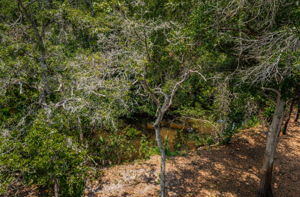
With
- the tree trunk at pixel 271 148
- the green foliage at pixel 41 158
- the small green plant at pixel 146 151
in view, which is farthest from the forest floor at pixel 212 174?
the green foliage at pixel 41 158

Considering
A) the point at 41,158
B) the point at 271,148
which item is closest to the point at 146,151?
the point at 271,148

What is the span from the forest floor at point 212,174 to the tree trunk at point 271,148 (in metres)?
0.73

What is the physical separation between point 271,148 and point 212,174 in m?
2.81

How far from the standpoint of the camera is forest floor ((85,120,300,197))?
7.08 m

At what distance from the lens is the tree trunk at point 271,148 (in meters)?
5.69

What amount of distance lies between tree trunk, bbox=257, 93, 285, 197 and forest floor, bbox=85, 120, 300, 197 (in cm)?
73

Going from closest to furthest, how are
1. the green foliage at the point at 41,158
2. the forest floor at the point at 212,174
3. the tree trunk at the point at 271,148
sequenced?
the green foliage at the point at 41,158
the tree trunk at the point at 271,148
the forest floor at the point at 212,174

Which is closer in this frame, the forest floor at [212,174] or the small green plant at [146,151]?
the forest floor at [212,174]

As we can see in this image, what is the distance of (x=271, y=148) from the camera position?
5922mm

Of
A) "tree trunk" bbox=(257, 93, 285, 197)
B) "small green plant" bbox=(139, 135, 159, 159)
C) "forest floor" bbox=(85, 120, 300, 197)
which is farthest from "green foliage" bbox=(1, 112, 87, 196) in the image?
"small green plant" bbox=(139, 135, 159, 159)

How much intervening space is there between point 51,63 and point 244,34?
6.16 m

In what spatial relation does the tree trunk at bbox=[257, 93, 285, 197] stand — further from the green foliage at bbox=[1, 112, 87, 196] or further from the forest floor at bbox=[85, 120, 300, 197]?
the green foliage at bbox=[1, 112, 87, 196]

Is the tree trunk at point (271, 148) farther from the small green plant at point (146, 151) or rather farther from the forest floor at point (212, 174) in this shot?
the small green plant at point (146, 151)

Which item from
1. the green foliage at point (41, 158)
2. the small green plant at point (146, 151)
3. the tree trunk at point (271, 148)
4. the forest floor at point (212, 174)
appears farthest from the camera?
the small green plant at point (146, 151)
